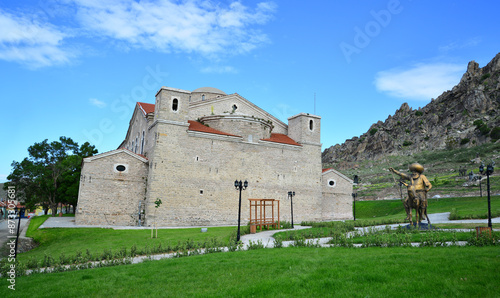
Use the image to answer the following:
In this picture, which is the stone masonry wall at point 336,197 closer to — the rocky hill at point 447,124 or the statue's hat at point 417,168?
the statue's hat at point 417,168

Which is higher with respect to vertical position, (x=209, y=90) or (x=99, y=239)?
(x=209, y=90)

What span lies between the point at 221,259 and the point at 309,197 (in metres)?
24.5

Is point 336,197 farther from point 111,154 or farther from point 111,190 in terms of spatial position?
point 111,154

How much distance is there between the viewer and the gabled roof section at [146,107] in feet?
107

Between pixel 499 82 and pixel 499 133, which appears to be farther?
pixel 499 82

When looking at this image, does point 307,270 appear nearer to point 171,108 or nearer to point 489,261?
point 489,261

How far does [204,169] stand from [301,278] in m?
22.2

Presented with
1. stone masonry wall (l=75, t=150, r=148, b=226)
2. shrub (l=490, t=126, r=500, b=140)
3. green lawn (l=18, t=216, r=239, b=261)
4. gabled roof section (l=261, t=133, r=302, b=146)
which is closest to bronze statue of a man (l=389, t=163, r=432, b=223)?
green lawn (l=18, t=216, r=239, b=261)

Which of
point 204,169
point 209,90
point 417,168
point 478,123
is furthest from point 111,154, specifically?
point 478,123

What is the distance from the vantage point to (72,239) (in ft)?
64.2

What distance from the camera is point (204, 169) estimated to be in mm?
28844

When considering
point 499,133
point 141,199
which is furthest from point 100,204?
point 499,133

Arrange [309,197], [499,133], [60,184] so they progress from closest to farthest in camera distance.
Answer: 1. [309,197]
2. [60,184]
3. [499,133]

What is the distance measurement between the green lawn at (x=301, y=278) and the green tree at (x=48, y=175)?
113 feet
